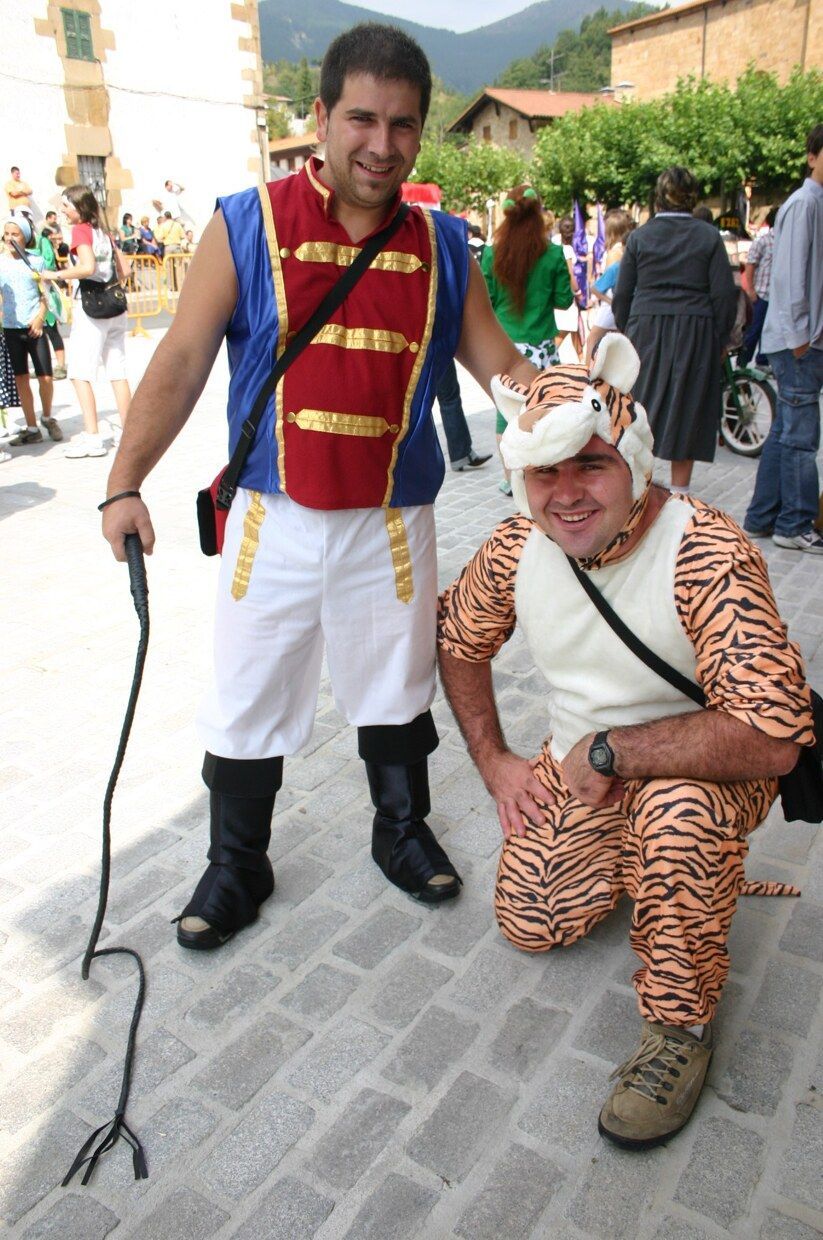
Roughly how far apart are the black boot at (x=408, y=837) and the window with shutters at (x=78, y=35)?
2458 centimetres

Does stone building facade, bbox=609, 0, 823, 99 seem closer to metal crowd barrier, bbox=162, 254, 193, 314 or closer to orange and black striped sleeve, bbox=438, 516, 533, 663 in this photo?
metal crowd barrier, bbox=162, 254, 193, 314

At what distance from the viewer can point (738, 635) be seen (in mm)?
1817

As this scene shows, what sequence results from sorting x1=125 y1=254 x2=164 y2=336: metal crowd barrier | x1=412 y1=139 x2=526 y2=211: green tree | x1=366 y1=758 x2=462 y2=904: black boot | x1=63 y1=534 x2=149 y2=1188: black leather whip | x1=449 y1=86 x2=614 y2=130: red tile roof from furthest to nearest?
x1=449 y1=86 x2=614 y2=130: red tile roof
x1=412 y1=139 x2=526 y2=211: green tree
x1=125 y1=254 x2=164 y2=336: metal crowd barrier
x1=366 y1=758 x2=462 y2=904: black boot
x1=63 y1=534 x2=149 y2=1188: black leather whip

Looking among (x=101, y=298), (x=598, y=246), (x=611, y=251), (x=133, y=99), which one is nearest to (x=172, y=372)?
(x=101, y=298)

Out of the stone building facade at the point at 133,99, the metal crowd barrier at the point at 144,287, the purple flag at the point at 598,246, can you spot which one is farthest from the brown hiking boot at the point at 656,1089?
the stone building facade at the point at 133,99

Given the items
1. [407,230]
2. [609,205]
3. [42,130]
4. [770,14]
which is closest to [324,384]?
[407,230]

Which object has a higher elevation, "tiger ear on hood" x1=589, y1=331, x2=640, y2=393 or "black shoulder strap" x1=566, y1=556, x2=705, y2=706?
"tiger ear on hood" x1=589, y1=331, x2=640, y2=393

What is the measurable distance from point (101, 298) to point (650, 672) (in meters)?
6.44

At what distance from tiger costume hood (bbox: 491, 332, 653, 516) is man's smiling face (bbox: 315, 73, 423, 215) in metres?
0.55

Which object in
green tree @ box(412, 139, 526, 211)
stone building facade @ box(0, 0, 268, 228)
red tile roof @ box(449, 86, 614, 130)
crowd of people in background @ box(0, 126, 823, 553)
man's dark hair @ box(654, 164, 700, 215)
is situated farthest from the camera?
red tile roof @ box(449, 86, 614, 130)

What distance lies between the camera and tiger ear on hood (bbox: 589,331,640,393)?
186cm

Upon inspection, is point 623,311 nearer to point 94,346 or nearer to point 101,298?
point 101,298

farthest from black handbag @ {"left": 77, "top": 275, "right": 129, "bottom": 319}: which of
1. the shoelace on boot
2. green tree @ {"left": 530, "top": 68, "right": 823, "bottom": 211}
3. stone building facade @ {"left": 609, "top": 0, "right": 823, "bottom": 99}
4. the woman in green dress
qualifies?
stone building facade @ {"left": 609, "top": 0, "right": 823, "bottom": 99}

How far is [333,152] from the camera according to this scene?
208 cm
